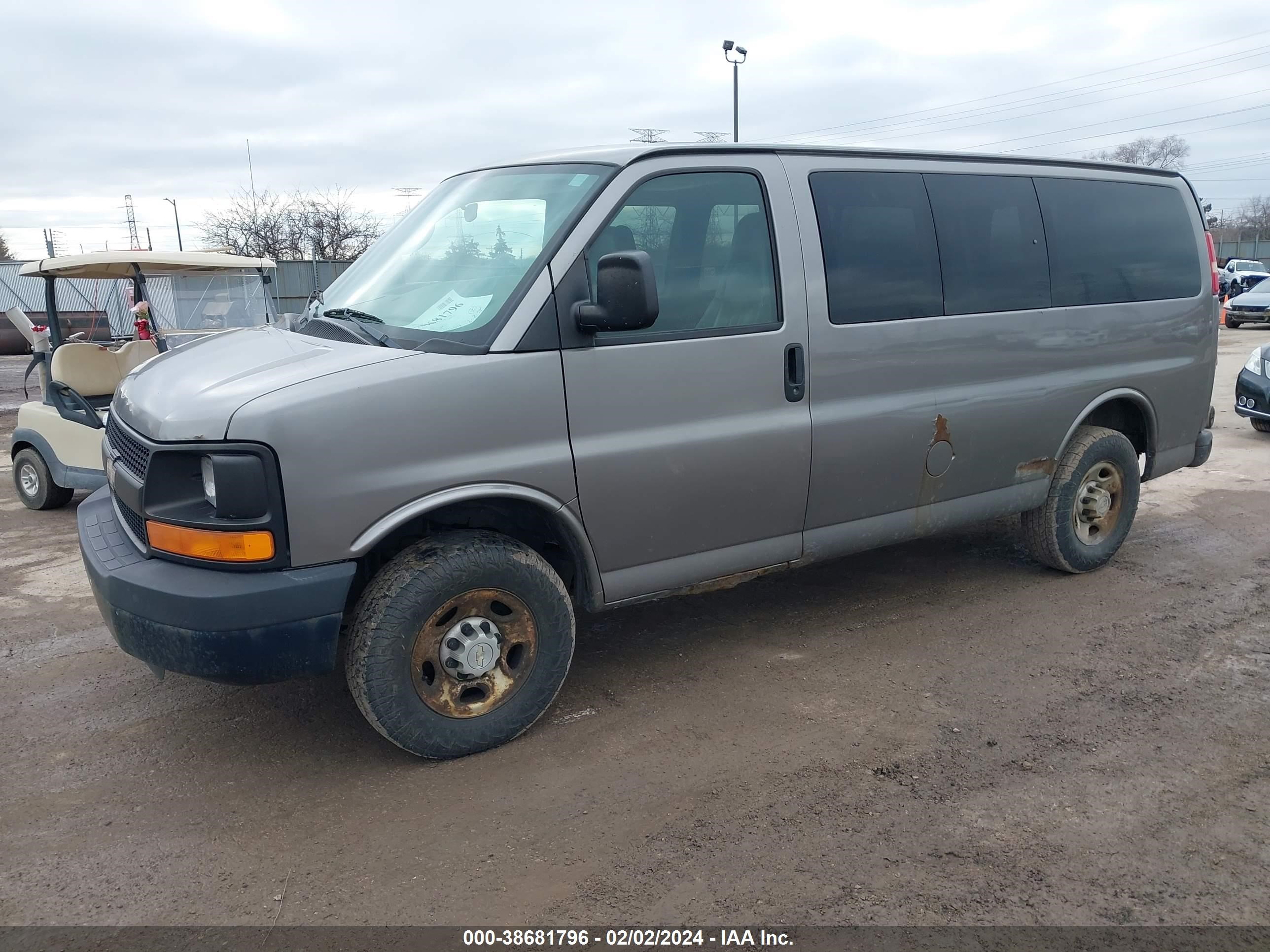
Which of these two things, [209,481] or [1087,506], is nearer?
[209,481]

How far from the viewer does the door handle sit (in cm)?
423

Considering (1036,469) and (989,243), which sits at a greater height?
(989,243)

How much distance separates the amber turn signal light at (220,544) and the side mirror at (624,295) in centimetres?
135

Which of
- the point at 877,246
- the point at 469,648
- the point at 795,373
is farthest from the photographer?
the point at 877,246

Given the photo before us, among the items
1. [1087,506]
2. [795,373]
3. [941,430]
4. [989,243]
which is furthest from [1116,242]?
[795,373]

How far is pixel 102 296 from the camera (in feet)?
47.1

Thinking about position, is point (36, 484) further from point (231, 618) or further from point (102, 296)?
point (102, 296)

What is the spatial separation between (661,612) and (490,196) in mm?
2314

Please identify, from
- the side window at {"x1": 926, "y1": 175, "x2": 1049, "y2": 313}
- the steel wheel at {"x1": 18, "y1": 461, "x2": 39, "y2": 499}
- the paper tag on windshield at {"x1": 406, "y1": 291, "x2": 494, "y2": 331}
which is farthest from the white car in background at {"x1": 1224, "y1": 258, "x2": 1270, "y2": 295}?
the paper tag on windshield at {"x1": 406, "y1": 291, "x2": 494, "y2": 331}

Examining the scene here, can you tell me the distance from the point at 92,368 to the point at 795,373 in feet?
20.3

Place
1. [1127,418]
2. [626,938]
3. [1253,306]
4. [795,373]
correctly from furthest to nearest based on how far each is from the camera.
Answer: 1. [1253,306]
2. [1127,418]
3. [795,373]
4. [626,938]

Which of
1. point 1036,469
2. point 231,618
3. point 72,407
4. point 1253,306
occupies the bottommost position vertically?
point 1253,306

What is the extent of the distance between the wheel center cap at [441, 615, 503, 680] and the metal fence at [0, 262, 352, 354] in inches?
94.2

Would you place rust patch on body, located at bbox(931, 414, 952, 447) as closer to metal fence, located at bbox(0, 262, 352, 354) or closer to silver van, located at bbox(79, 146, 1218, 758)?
silver van, located at bbox(79, 146, 1218, 758)
